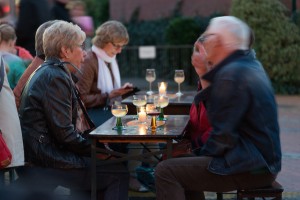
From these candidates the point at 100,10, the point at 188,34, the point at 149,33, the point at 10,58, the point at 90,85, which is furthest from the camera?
the point at 100,10

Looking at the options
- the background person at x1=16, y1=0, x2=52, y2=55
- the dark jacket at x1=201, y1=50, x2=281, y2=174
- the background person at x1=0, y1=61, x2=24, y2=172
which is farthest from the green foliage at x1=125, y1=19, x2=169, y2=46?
the dark jacket at x1=201, y1=50, x2=281, y2=174

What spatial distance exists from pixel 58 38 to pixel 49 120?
66 cm

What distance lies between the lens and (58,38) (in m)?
4.75

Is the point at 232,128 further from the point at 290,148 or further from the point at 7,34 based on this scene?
the point at 290,148

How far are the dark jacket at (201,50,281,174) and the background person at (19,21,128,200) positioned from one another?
1085 mm

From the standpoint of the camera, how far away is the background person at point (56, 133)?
4.51 metres

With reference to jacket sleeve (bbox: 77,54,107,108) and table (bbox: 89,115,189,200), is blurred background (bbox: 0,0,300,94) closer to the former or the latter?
jacket sleeve (bbox: 77,54,107,108)

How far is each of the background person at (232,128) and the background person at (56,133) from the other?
2.44 feet

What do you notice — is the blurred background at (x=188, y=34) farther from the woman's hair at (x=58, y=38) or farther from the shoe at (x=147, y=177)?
the woman's hair at (x=58, y=38)

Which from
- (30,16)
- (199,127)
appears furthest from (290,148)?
(199,127)

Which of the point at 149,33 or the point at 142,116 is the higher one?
the point at 142,116

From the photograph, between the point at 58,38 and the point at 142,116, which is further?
the point at 142,116

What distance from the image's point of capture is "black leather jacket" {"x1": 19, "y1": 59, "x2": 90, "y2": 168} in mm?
→ 4500

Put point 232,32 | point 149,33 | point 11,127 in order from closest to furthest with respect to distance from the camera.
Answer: point 232,32
point 11,127
point 149,33
